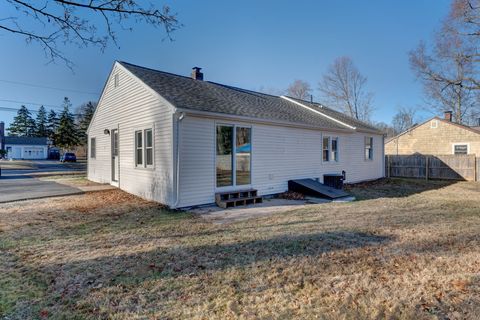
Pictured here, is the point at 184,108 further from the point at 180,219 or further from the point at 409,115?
the point at 409,115

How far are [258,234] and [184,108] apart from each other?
4.12 metres

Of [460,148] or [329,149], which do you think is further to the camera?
[460,148]

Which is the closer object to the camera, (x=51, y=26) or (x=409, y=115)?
(x=51, y=26)

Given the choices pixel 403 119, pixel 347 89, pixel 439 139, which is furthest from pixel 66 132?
pixel 403 119

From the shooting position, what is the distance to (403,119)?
44219 mm

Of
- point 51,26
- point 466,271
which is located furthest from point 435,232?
point 51,26

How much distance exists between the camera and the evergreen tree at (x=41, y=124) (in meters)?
59.7

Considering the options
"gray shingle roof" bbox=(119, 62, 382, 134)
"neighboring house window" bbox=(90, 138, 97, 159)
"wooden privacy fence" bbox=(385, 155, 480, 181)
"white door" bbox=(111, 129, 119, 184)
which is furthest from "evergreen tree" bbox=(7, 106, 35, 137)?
"wooden privacy fence" bbox=(385, 155, 480, 181)

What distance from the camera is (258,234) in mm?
5344

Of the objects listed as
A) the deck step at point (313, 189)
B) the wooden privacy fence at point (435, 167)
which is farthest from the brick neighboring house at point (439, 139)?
the deck step at point (313, 189)

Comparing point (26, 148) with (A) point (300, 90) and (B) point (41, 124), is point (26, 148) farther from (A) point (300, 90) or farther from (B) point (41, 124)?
(A) point (300, 90)

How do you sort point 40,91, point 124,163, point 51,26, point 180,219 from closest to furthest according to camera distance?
point 51,26, point 180,219, point 124,163, point 40,91

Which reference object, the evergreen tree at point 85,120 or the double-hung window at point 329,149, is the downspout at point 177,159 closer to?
the double-hung window at point 329,149

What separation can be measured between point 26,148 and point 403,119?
65.3 metres
